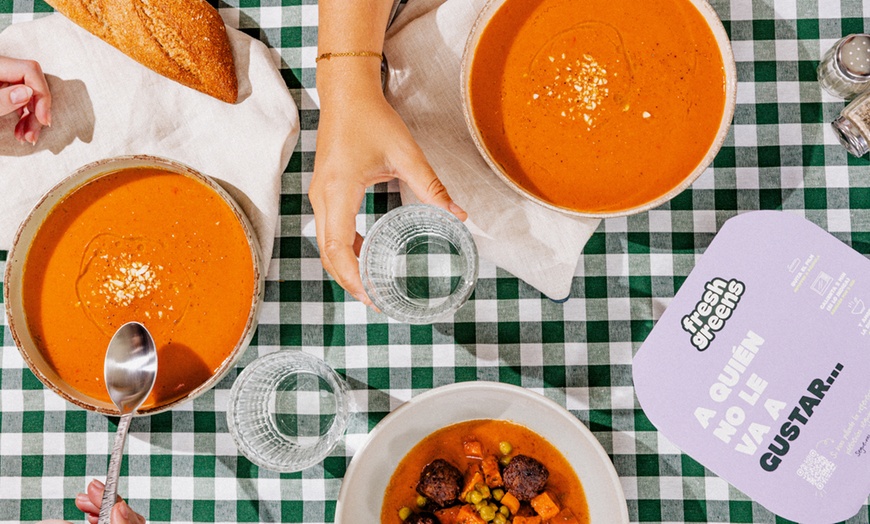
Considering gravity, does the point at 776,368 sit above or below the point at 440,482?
above

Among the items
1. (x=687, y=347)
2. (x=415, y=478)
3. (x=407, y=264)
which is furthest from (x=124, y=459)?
(x=687, y=347)

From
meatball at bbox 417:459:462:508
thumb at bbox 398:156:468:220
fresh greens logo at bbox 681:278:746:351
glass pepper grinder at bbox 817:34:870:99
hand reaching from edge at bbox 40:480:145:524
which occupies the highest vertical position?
glass pepper grinder at bbox 817:34:870:99

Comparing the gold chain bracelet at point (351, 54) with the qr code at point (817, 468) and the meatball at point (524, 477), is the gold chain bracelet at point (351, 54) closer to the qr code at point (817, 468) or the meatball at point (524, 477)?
the meatball at point (524, 477)

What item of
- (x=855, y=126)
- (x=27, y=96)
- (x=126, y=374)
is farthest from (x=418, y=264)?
(x=855, y=126)

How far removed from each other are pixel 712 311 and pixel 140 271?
140cm

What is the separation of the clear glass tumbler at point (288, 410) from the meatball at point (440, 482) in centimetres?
24

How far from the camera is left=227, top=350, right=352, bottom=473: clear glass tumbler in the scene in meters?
1.60

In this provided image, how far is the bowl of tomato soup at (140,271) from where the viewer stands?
4.99 ft

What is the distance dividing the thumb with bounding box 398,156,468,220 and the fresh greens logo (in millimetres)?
684

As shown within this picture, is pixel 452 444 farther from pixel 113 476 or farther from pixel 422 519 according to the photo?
pixel 113 476

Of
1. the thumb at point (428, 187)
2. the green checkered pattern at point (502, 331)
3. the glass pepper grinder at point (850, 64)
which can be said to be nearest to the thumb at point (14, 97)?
the green checkered pattern at point (502, 331)

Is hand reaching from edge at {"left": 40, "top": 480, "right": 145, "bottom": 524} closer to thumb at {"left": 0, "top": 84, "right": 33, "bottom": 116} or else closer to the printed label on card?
thumb at {"left": 0, "top": 84, "right": 33, "bottom": 116}

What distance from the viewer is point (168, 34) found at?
152 centimetres

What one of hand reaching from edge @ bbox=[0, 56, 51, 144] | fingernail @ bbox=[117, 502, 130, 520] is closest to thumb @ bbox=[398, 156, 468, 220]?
hand reaching from edge @ bbox=[0, 56, 51, 144]
